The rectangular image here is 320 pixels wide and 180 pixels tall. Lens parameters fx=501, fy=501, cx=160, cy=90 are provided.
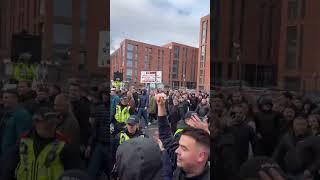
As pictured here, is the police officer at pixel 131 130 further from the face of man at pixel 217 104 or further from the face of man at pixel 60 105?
the face of man at pixel 217 104

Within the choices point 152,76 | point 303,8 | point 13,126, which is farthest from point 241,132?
point 152,76

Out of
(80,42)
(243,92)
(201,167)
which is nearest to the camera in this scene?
(201,167)

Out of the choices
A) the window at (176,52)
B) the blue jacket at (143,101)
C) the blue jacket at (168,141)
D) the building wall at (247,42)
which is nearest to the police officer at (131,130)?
the window at (176,52)

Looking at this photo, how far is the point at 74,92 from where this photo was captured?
2.69 metres

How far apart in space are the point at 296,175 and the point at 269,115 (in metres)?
0.31

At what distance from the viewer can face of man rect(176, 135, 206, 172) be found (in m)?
2.15

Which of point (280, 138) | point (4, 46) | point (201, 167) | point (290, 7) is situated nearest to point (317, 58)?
point (290, 7)

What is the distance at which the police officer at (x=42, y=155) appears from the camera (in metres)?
2.55

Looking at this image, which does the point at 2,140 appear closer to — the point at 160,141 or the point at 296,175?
the point at 160,141

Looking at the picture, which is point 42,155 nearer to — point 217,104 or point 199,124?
point 199,124

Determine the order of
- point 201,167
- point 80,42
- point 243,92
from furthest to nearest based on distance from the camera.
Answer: point 80,42
point 243,92
point 201,167

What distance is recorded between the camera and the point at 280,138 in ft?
7.72

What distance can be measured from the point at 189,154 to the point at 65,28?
1.00m

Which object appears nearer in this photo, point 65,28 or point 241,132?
point 241,132
